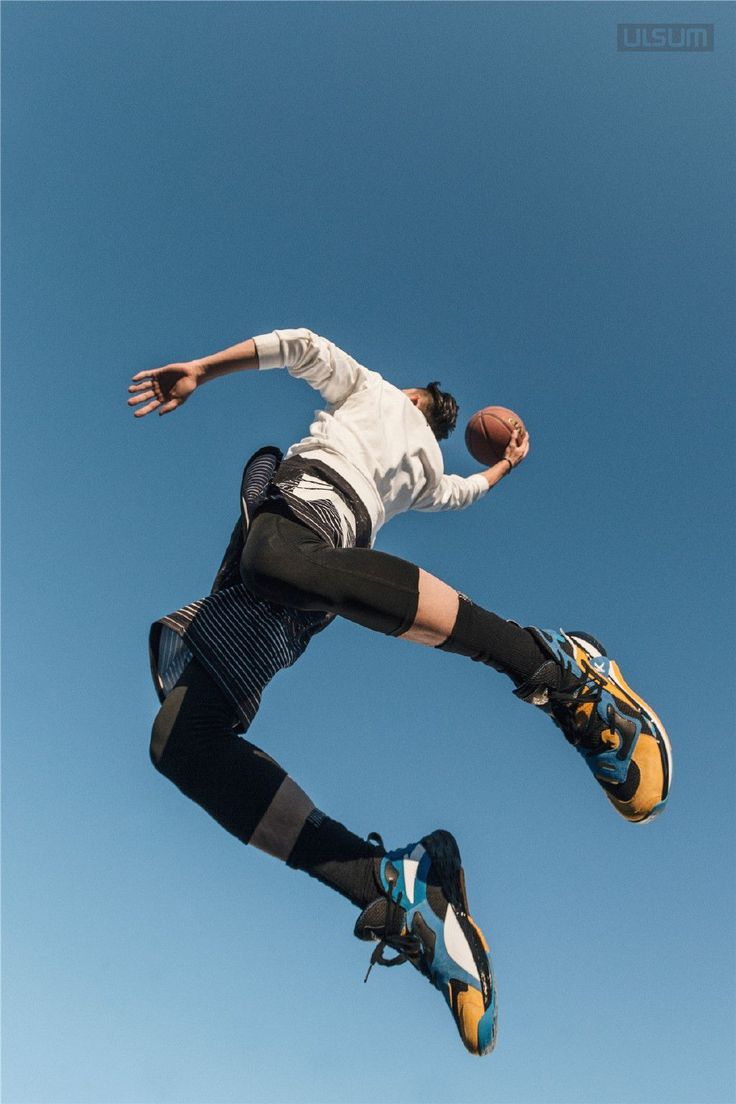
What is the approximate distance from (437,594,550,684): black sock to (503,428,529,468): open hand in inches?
89.5

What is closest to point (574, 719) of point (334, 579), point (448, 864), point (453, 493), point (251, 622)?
point (448, 864)

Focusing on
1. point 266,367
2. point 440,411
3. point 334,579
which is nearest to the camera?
point 334,579

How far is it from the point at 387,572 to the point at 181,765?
1121 millimetres

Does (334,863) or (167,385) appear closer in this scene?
(334,863)

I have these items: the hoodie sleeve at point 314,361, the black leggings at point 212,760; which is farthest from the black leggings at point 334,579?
the hoodie sleeve at point 314,361

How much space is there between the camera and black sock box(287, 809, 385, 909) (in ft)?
10.7

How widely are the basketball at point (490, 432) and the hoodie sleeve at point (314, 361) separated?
1518 millimetres

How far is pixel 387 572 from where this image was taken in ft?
10.3

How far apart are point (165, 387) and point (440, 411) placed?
174cm

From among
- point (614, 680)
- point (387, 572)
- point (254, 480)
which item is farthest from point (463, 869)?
point (254, 480)

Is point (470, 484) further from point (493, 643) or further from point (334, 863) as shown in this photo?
point (334, 863)

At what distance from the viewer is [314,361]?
417 centimetres

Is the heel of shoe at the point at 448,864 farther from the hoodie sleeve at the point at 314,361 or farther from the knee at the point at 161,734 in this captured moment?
the hoodie sleeve at the point at 314,361

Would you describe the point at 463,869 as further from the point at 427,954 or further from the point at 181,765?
the point at 181,765
